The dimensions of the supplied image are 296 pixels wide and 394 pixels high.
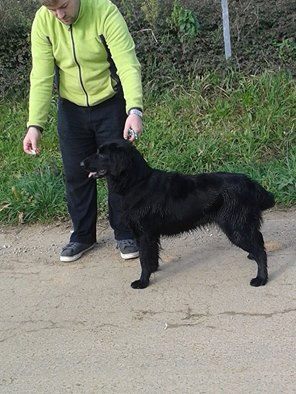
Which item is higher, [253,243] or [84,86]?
[84,86]

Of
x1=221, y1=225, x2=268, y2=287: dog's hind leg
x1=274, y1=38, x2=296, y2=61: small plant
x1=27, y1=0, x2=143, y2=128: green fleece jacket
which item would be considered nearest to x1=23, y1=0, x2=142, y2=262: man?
x1=27, y1=0, x2=143, y2=128: green fleece jacket

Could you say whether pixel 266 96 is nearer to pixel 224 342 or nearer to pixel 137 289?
pixel 137 289

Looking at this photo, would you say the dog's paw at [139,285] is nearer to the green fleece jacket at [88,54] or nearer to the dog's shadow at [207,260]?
the dog's shadow at [207,260]

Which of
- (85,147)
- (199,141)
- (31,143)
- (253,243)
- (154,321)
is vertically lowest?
(154,321)

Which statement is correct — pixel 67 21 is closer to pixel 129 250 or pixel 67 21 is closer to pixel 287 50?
pixel 129 250

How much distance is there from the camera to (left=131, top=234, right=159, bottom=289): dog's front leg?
12.7 feet

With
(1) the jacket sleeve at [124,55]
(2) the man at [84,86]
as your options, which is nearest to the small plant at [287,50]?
(2) the man at [84,86]

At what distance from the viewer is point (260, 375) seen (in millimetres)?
2893

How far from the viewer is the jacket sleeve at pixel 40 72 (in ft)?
12.6

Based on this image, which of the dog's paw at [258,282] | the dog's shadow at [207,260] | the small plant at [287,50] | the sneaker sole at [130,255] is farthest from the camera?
the small plant at [287,50]

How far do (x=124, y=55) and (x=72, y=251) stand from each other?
142 centimetres

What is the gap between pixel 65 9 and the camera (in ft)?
11.8

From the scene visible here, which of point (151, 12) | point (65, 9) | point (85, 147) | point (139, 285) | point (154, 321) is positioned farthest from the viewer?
point (151, 12)

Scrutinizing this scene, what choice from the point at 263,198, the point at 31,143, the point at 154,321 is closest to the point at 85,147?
the point at 31,143
